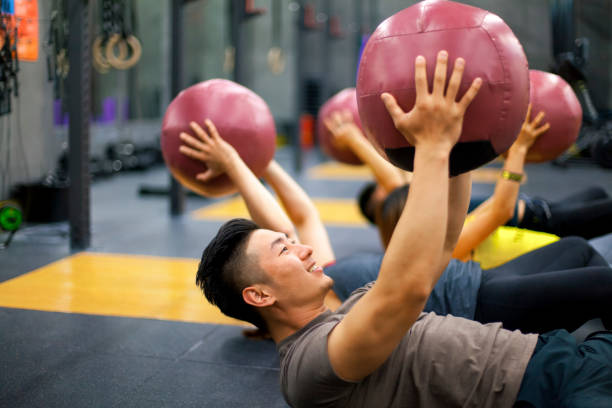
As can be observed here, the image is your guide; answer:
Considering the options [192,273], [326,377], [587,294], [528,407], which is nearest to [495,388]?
[528,407]

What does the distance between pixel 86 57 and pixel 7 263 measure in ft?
6.46

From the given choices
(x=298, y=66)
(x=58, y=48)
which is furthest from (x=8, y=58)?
(x=298, y=66)

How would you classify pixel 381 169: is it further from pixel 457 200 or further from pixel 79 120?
pixel 79 120

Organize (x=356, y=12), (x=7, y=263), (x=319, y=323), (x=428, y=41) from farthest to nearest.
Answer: (x=356, y=12), (x=7, y=263), (x=319, y=323), (x=428, y=41)

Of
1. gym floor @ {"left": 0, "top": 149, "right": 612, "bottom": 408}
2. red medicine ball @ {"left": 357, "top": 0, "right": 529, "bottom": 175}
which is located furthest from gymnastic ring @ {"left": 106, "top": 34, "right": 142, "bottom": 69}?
red medicine ball @ {"left": 357, "top": 0, "right": 529, "bottom": 175}

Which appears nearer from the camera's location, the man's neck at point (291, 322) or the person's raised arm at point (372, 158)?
the man's neck at point (291, 322)

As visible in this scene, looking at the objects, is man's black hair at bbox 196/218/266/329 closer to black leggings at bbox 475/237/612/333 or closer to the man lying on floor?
the man lying on floor

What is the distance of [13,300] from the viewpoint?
2713 millimetres

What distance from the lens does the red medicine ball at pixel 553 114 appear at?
8.79ft

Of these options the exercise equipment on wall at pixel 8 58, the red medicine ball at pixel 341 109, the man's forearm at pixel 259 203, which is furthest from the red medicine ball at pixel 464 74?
the red medicine ball at pixel 341 109

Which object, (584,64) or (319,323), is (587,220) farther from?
(319,323)

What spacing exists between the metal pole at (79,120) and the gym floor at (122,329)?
0.18 metres

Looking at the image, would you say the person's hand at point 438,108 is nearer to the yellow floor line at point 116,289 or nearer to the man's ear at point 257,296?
the man's ear at point 257,296

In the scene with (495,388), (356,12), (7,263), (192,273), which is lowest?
(192,273)
